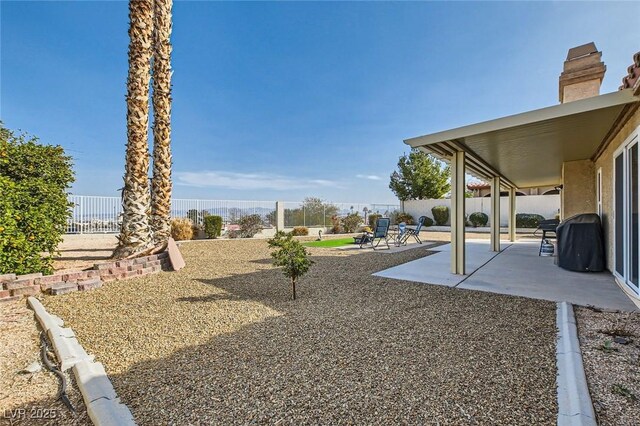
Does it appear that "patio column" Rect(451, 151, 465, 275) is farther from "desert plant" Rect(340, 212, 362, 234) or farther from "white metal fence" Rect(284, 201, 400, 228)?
"desert plant" Rect(340, 212, 362, 234)

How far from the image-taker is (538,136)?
18.2 ft

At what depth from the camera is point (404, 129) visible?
1720 centimetres

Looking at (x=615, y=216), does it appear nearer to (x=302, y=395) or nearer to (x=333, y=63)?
(x=302, y=395)

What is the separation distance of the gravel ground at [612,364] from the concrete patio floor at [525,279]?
2.52ft

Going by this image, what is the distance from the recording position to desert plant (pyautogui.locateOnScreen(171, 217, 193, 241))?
13781 millimetres

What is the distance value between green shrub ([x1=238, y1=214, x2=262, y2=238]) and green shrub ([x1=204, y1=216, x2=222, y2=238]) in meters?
1.31

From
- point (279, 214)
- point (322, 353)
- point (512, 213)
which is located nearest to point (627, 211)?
point (322, 353)

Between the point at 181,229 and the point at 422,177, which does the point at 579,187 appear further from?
the point at 422,177

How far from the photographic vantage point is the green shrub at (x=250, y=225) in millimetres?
15938

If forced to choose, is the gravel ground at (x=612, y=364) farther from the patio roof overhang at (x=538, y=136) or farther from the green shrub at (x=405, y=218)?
the green shrub at (x=405, y=218)

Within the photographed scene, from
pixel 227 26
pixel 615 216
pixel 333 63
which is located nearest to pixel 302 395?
pixel 615 216

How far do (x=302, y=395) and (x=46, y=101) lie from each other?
46.1 feet

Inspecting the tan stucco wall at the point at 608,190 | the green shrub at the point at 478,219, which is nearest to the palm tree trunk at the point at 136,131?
the tan stucco wall at the point at 608,190

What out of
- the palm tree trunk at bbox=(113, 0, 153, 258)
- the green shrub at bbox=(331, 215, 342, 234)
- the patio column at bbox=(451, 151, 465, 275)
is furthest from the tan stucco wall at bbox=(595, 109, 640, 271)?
the green shrub at bbox=(331, 215, 342, 234)
